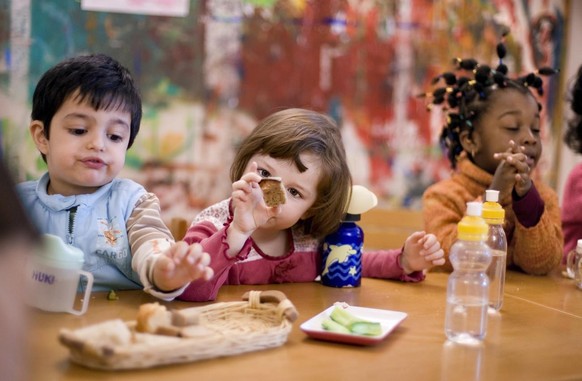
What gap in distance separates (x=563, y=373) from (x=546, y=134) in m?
3.41

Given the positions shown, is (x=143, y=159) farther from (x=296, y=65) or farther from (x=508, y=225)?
(x=508, y=225)

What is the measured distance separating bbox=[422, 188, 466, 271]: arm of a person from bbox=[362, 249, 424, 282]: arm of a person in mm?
232

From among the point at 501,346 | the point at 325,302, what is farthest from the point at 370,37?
the point at 501,346

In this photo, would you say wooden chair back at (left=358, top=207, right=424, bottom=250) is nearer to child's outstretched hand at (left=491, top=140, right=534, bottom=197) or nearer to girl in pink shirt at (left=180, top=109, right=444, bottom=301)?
child's outstretched hand at (left=491, top=140, right=534, bottom=197)

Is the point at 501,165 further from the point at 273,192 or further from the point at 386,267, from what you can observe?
the point at 273,192

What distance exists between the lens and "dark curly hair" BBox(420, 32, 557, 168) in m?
2.32

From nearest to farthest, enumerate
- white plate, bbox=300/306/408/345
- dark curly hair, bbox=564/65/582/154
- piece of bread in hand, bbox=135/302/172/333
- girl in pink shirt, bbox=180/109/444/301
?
piece of bread in hand, bbox=135/302/172/333 < white plate, bbox=300/306/408/345 < girl in pink shirt, bbox=180/109/444/301 < dark curly hair, bbox=564/65/582/154

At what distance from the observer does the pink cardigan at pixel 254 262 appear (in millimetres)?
1549

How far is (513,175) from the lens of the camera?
6.84ft

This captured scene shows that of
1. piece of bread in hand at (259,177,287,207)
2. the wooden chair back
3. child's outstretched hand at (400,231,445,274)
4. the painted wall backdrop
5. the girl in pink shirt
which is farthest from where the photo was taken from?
the painted wall backdrop

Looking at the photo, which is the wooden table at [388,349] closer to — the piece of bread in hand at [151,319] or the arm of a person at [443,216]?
the piece of bread in hand at [151,319]

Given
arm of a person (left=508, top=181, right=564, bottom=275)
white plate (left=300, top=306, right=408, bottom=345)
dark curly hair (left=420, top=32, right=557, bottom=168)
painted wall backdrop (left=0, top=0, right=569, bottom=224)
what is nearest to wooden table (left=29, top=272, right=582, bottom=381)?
white plate (left=300, top=306, right=408, bottom=345)

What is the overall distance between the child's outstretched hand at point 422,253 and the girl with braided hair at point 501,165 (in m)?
0.27

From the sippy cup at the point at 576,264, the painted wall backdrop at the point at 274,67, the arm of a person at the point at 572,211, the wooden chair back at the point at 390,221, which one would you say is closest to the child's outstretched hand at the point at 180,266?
the sippy cup at the point at 576,264
